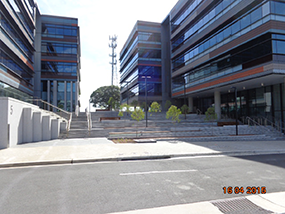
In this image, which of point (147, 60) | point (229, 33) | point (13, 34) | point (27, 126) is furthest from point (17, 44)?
point (229, 33)

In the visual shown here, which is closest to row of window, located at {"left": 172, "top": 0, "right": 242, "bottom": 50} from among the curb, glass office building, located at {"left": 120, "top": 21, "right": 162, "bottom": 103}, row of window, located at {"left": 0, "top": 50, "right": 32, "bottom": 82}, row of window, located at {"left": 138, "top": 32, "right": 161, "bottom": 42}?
glass office building, located at {"left": 120, "top": 21, "right": 162, "bottom": 103}

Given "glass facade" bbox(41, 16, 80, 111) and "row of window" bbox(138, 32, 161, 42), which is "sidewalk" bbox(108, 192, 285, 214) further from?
"row of window" bbox(138, 32, 161, 42)

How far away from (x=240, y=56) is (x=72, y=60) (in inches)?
1341

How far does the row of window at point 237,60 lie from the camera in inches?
870

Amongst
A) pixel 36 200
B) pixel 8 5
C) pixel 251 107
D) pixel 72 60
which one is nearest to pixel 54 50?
pixel 72 60

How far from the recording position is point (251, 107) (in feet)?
98.7

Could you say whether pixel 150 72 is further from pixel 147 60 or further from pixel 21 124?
pixel 21 124

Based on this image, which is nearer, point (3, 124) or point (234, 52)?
point (3, 124)

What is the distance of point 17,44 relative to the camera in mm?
33062

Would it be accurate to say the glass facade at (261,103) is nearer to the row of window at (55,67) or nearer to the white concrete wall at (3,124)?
the white concrete wall at (3,124)

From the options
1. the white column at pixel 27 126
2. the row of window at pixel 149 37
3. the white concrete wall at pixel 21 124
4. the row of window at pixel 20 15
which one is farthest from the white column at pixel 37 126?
the row of window at pixel 149 37

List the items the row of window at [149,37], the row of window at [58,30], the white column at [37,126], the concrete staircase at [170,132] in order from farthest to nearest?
1. the row of window at [149,37]
2. the row of window at [58,30]
3. the concrete staircase at [170,132]
4. the white column at [37,126]

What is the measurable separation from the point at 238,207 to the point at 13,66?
36.4 m

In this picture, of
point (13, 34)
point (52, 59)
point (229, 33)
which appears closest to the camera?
point (229, 33)
